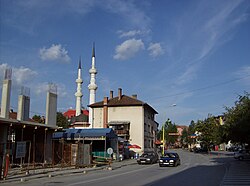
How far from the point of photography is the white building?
61250 mm

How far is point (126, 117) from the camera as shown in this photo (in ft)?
206

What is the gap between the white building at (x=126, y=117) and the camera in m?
61.2

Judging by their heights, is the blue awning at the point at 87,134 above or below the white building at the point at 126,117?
below

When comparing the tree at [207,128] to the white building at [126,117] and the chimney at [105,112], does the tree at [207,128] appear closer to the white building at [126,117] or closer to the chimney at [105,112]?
the white building at [126,117]

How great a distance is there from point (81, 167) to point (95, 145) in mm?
15710

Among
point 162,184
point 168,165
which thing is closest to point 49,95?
point 168,165

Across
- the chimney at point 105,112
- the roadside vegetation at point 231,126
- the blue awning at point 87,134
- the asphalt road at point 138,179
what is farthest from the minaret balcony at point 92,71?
the asphalt road at point 138,179

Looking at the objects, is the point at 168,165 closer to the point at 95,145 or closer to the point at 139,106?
the point at 95,145

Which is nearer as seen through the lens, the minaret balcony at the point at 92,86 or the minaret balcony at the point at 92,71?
the minaret balcony at the point at 92,86

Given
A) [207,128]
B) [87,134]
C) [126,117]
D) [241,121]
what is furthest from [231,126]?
[207,128]

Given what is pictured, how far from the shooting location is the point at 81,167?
1210 inches

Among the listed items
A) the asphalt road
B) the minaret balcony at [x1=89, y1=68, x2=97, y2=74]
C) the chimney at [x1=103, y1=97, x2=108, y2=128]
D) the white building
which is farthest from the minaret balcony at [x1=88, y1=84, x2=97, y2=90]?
the asphalt road

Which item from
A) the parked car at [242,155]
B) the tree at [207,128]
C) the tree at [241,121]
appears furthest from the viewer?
the tree at [207,128]

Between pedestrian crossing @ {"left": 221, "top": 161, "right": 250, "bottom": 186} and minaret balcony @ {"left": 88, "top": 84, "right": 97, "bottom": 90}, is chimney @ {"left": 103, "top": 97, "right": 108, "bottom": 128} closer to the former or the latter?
minaret balcony @ {"left": 88, "top": 84, "right": 97, "bottom": 90}
